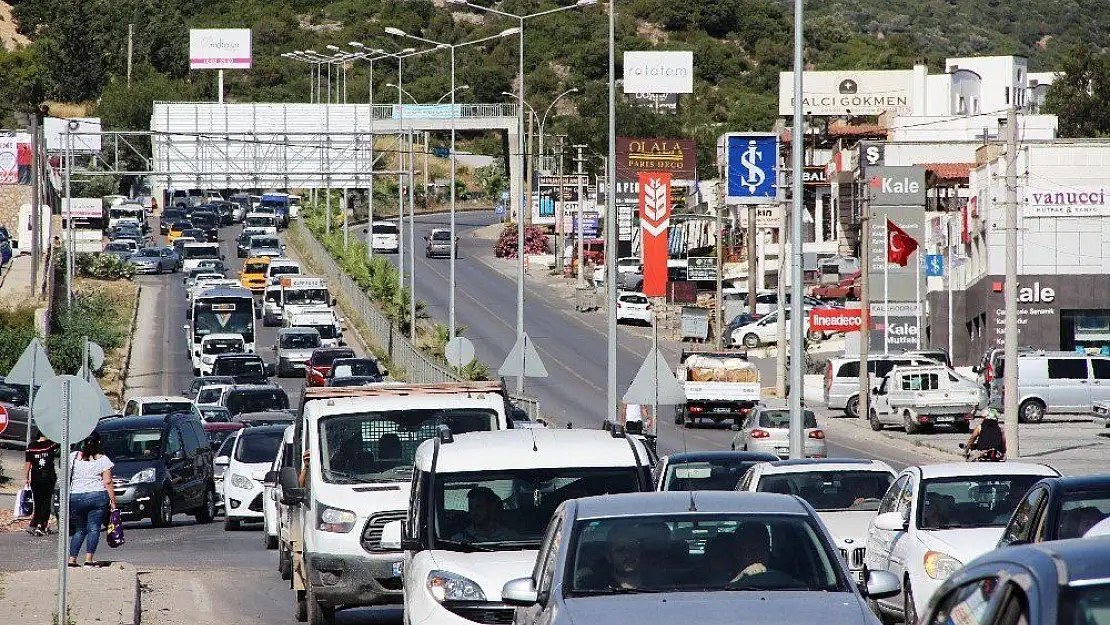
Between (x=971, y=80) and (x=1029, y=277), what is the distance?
187 ft

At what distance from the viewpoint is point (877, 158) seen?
81875mm

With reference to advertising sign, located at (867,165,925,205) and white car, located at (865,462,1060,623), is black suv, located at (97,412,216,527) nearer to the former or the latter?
white car, located at (865,462,1060,623)

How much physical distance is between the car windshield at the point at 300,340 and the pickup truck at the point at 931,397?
22427mm

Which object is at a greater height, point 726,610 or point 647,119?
point 647,119

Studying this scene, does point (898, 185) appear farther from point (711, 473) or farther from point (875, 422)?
point (711, 473)

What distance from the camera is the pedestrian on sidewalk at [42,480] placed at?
26.1 metres

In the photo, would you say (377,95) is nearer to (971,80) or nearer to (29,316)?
(971,80)

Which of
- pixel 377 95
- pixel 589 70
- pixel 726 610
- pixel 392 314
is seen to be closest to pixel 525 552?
pixel 726 610

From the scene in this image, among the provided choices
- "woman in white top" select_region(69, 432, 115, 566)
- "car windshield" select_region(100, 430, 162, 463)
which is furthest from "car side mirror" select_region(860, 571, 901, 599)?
"car windshield" select_region(100, 430, 162, 463)

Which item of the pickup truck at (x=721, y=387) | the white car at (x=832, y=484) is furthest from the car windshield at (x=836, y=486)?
the pickup truck at (x=721, y=387)

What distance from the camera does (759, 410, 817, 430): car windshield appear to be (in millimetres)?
39531

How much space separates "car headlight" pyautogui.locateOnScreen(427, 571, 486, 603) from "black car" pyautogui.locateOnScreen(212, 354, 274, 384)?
4375 cm

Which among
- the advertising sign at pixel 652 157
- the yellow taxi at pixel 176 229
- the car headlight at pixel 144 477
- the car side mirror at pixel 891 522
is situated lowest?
the car headlight at pixel 144 477

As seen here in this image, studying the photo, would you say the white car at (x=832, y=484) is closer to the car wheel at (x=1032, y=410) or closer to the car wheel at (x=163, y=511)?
the car wheel at (x=163, y=511)
